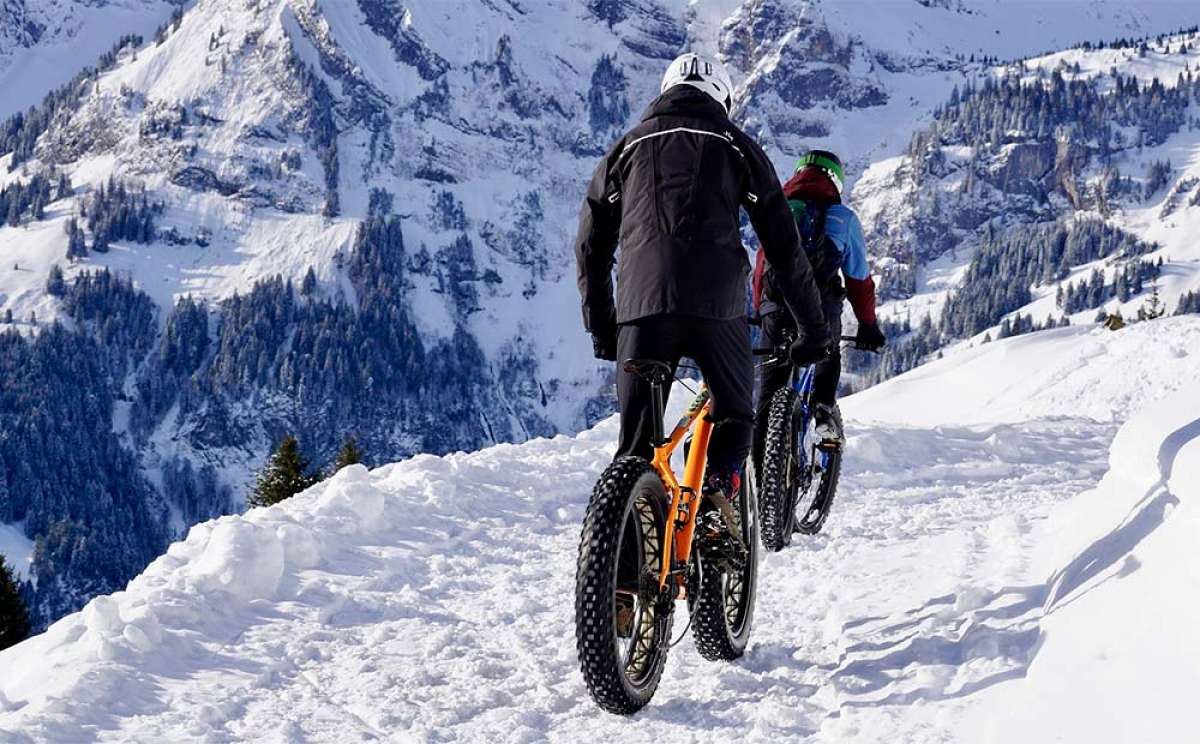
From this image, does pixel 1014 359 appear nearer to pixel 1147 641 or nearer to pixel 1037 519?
pixel 1037 519

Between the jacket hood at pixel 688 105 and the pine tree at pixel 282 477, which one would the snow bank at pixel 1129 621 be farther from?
the pine tree at pixel 282 477

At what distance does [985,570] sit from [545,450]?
6787 millimetres

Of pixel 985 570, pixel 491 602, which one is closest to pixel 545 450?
pixel 491 602

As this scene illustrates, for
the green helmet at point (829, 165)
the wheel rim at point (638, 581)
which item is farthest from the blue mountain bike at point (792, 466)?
the wheel rim at point (638, 581)

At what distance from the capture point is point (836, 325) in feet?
29.9

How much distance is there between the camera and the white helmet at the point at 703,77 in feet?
18.4

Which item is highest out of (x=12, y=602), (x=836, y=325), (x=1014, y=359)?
(x=836, y=325)

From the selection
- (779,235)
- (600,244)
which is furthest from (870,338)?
(600,244)

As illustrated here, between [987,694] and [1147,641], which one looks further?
[987,694]

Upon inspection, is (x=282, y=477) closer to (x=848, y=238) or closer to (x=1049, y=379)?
(x=1049, y=379)

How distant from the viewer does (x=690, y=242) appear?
5355 millimetres

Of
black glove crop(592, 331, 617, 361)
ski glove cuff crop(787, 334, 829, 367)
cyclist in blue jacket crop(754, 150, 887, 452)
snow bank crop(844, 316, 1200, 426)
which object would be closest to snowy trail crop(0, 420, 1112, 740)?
cyclist in blue jacket crop(754, 150, 887, 452)

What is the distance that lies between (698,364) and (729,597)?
4.76ft

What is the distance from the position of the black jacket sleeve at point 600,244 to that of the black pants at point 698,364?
340mm
